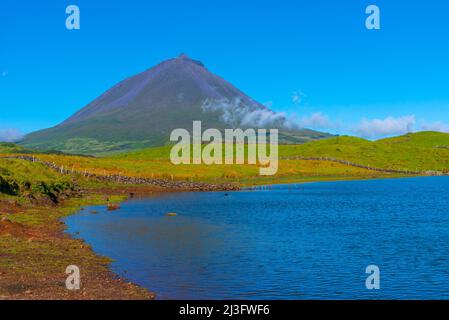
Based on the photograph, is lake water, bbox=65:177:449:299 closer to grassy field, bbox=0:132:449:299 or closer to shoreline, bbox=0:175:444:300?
shoreline, bbox=0:175:444:300

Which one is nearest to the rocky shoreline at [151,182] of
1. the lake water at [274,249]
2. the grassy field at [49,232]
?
the grassy field at [49,232]

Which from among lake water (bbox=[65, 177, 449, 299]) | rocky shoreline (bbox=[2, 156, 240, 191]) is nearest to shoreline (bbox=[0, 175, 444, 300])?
lake water (bbox=[65, 177, 449, 299])

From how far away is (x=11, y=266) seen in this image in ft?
109

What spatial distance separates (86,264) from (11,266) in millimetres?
4844

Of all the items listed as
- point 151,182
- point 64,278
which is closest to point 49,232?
point 64,278

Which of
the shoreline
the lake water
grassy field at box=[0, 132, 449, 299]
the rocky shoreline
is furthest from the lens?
the rocky shoreline

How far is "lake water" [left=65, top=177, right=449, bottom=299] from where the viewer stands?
30797 millimetres

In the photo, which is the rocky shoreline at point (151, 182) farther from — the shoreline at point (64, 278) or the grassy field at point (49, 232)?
the shoreline at point (64, 278)

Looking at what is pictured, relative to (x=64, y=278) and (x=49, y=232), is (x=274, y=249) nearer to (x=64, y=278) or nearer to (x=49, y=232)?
(x=64, y=278)

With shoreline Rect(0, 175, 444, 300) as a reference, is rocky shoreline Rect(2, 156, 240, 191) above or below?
above

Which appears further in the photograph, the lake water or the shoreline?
the lake water

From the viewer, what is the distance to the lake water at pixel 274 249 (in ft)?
101

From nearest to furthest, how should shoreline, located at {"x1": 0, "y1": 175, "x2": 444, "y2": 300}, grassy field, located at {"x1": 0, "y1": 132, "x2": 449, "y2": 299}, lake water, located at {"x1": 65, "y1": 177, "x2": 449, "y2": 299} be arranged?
shoreline, located at {"x1": 0, "y1": 175, "x2": 444, "y2": 300} < grassy field, located at {"x1": 0, "y1": 132, "x2": 449, "y2": 299} < lake water, located at {"x1": 65, "y1": 177, "x2": 449, "y2": 299}

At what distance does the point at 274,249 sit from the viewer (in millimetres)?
43469
